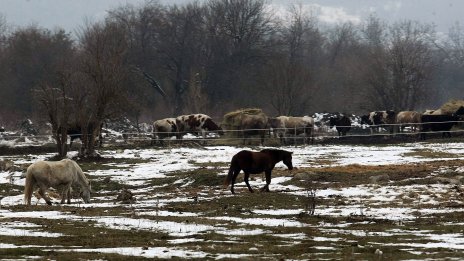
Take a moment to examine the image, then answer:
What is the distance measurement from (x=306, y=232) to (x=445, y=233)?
105 inches

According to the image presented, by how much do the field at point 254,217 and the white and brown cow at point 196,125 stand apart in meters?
22.7

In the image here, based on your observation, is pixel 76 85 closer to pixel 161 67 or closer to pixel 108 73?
pixel 108 73

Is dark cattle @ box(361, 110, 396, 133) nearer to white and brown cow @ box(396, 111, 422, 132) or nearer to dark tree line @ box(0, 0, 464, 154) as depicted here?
white and brown cow @ box(396, 111, 422, 132)

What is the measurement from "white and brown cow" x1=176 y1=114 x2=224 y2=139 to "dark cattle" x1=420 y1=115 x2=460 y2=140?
14.1m

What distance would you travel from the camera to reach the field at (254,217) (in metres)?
13.4

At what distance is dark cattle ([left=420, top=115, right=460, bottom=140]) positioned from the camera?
5395 cm

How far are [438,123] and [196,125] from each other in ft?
54.9

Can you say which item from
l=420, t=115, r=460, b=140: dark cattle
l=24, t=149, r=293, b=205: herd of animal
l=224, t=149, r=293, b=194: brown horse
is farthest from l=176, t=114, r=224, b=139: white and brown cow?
l=224, t=149, r=293, b=194: brown horse

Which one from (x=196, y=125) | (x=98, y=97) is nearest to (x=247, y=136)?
(x=196, y=125)

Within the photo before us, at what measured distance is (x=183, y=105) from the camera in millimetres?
87250

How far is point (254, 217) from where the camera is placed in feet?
61.5

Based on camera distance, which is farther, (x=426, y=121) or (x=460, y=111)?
(x=460, y=111)

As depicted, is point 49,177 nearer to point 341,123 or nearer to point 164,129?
point 164,129

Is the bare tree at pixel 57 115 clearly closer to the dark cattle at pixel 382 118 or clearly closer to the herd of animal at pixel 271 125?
the herd of animal at pixel 271 125
